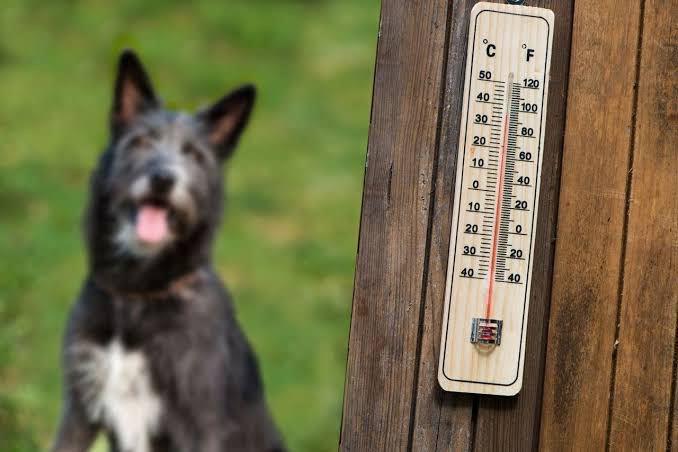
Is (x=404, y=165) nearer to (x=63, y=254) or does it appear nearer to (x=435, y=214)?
(x=435, y=214)

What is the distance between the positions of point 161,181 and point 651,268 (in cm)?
133

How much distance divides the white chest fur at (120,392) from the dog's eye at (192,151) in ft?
1.84

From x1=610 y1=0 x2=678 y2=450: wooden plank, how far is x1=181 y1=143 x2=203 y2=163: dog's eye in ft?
4.10

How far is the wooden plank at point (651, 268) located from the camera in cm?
207

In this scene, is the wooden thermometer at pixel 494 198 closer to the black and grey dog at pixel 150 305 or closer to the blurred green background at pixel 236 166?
the black and grey dog at pixel 150 305

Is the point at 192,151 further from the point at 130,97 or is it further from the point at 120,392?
the point at 120,392

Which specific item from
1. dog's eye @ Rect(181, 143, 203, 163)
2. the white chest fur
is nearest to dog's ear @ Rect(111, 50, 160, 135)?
dog's eye @ Rect(181, 143, 203, 163)

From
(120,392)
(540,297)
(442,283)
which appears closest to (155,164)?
(120,392)

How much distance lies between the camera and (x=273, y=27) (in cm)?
623

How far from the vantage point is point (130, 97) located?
107 inches

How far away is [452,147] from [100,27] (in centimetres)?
461

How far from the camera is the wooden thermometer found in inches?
78.7

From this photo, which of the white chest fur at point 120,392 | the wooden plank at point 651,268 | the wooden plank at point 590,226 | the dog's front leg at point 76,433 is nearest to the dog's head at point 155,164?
the white chest fur at point 120,392

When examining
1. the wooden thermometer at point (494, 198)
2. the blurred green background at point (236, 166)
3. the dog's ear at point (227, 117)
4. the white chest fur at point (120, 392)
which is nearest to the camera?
the wooden thermometer at point (494, 198)
